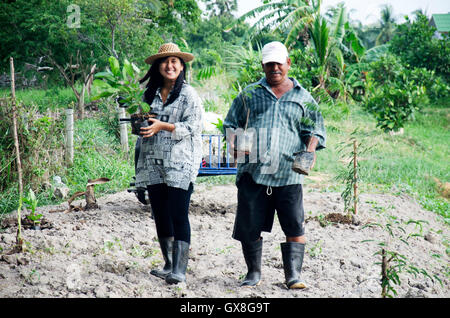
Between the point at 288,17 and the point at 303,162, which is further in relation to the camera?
the point at 288,17

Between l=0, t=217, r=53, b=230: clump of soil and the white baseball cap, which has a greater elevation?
the white baseball cap

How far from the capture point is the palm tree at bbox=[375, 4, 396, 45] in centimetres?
4238

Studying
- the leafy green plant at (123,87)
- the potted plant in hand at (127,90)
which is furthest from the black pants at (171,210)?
the leafy green plant at (123,87)

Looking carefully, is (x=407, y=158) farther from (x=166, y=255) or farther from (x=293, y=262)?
(x=166, y=255)

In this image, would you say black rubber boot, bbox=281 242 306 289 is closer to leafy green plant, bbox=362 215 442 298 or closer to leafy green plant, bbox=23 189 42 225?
leafy green plant, bbox=362 215 442 298

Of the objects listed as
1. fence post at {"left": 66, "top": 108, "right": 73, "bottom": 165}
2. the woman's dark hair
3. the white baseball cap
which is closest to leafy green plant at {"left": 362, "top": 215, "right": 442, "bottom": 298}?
the white baseball cap

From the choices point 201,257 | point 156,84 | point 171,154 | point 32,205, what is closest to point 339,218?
point 201,257

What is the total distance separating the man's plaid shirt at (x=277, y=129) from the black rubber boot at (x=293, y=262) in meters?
0.48

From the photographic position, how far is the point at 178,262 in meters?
3.75

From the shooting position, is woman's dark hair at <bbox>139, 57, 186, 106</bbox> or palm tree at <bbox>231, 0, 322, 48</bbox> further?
palm tree at <bbox>231, 0, 322, 48</bbox>

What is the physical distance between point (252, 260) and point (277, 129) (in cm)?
100

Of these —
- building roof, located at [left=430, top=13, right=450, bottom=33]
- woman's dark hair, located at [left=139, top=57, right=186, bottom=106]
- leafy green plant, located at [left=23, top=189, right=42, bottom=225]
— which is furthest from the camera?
building roof, located at [left=430, top=13, right=450, bottom=33]

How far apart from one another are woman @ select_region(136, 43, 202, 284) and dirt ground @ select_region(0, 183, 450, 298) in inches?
12.6

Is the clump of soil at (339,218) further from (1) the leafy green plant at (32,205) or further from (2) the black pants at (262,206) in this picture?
(1) the leafy green plant at (32,205)
